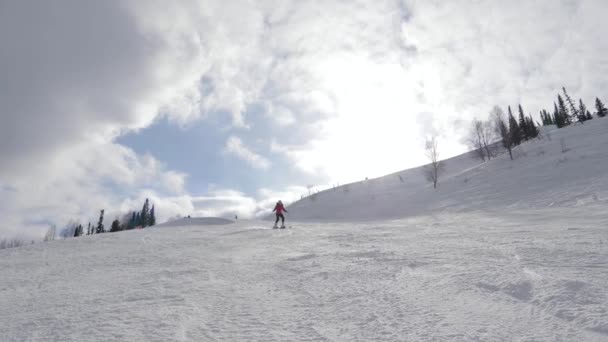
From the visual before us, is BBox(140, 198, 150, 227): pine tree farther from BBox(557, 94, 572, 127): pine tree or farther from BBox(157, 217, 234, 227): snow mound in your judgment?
BBox(557, 94, 572, 127): pine tree

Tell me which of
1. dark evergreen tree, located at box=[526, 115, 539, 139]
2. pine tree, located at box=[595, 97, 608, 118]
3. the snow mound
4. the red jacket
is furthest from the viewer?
pine tree, located at box=[595, 97, 608, 118]

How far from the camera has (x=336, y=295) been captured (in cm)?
448

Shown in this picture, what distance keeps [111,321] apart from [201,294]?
1.30 meters

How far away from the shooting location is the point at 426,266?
5.70 meters

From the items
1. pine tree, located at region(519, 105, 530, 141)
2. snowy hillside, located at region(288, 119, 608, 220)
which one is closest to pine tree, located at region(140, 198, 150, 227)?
snowy hillside, located at region(288, 119, 608, 220)

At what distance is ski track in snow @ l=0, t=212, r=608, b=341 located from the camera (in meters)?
3.33

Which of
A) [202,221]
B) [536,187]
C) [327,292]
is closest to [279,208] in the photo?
[202,221]

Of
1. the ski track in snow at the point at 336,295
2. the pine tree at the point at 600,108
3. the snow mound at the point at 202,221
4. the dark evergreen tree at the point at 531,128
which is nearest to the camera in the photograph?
the ski track in snow at the point at 336,295

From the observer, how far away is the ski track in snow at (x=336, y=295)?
333cm

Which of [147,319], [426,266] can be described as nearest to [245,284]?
[147,319]

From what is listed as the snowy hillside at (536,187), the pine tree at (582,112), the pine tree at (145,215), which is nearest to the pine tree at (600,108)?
the pine tree at (582,112)

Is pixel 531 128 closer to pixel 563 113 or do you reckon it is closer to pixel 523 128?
pixel 523 128

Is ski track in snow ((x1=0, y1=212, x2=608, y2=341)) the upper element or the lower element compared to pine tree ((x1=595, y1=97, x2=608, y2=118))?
lower

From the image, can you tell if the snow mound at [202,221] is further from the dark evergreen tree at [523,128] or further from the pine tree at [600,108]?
the pine tree at [600,108]
